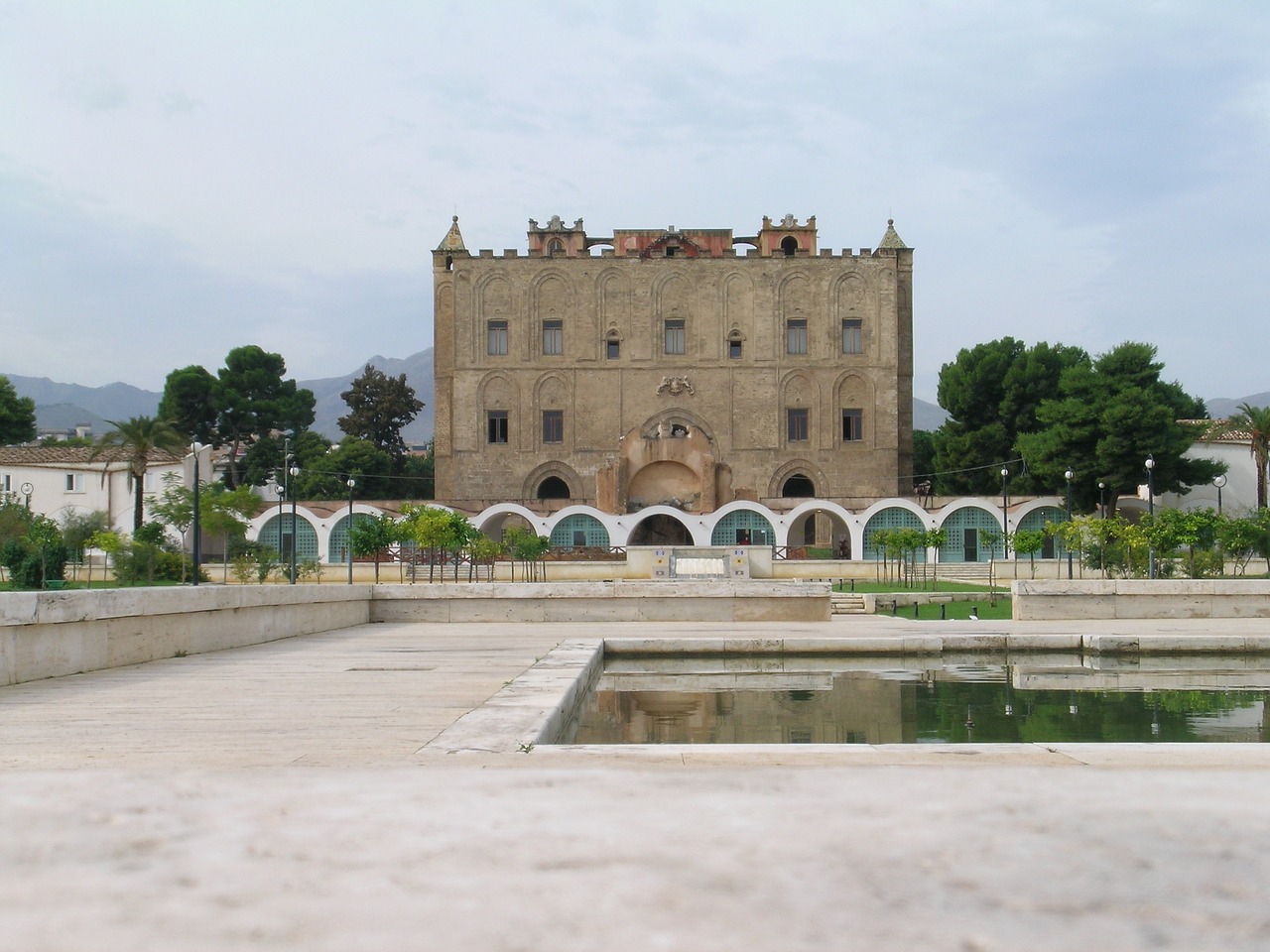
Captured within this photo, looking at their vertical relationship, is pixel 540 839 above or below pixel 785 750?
above

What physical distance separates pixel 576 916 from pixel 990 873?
2.03ft

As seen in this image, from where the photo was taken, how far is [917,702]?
27.4 feet

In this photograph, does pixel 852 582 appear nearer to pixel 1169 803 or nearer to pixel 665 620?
pixel 665 620

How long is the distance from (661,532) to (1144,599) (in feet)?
95.6

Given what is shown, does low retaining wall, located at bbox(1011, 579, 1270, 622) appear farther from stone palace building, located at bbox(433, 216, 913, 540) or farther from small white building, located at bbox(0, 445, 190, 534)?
small white building, located at bbox(0, 445, 190, 534)

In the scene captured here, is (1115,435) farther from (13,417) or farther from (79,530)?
(13,417)

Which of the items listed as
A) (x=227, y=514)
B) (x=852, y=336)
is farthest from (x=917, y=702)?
(x=852, y=336)

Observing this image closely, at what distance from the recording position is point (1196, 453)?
4312cm

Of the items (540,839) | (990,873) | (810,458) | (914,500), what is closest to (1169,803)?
(990,873)

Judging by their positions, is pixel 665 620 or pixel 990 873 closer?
pixel 990 873

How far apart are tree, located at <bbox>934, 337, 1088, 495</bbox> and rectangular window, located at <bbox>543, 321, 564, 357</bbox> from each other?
56.4 feet

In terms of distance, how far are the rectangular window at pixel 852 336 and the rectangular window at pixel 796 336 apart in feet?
5.59

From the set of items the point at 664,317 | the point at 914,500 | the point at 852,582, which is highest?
the point at 664,317

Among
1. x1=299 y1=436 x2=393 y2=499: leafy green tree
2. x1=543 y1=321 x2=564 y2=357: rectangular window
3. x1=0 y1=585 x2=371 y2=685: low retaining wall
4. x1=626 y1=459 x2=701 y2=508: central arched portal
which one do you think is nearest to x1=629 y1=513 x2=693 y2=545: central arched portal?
x1=626 y1=459 x2=701 y2=508: central arched portal
